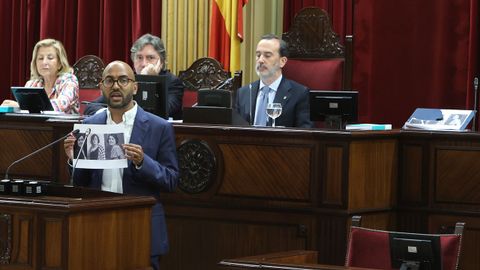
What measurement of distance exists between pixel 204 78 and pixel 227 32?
3.84 ft

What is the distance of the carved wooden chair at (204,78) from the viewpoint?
7637mm

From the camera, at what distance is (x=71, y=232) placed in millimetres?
4121

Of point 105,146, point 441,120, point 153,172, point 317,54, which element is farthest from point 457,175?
point 105,146

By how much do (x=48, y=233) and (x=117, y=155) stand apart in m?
0.55

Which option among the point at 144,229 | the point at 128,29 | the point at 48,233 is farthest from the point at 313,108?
the point at 128,29

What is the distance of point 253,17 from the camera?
8859 millimetres

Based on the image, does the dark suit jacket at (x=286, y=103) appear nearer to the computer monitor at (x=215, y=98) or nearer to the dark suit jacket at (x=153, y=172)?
the computer monitor at (x=215, y=98)

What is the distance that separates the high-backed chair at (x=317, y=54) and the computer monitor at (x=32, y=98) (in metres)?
1.69

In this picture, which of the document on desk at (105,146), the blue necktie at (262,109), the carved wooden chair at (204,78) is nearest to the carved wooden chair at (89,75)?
the carved wooden chair at (204,78)

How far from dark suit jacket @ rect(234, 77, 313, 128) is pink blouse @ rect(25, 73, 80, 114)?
1.31m

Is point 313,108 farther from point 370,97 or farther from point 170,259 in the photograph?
point 370,97

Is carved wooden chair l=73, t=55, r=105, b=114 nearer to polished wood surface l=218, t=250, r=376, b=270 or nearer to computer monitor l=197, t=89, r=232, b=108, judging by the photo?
computer monitor l=197, t=89, r=232, b=108

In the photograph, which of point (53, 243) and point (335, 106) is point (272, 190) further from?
point (53, 243)

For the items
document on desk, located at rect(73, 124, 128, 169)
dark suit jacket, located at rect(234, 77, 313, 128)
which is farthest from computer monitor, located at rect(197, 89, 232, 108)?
document on desk, located at rect(73, 124, 128, 169)
